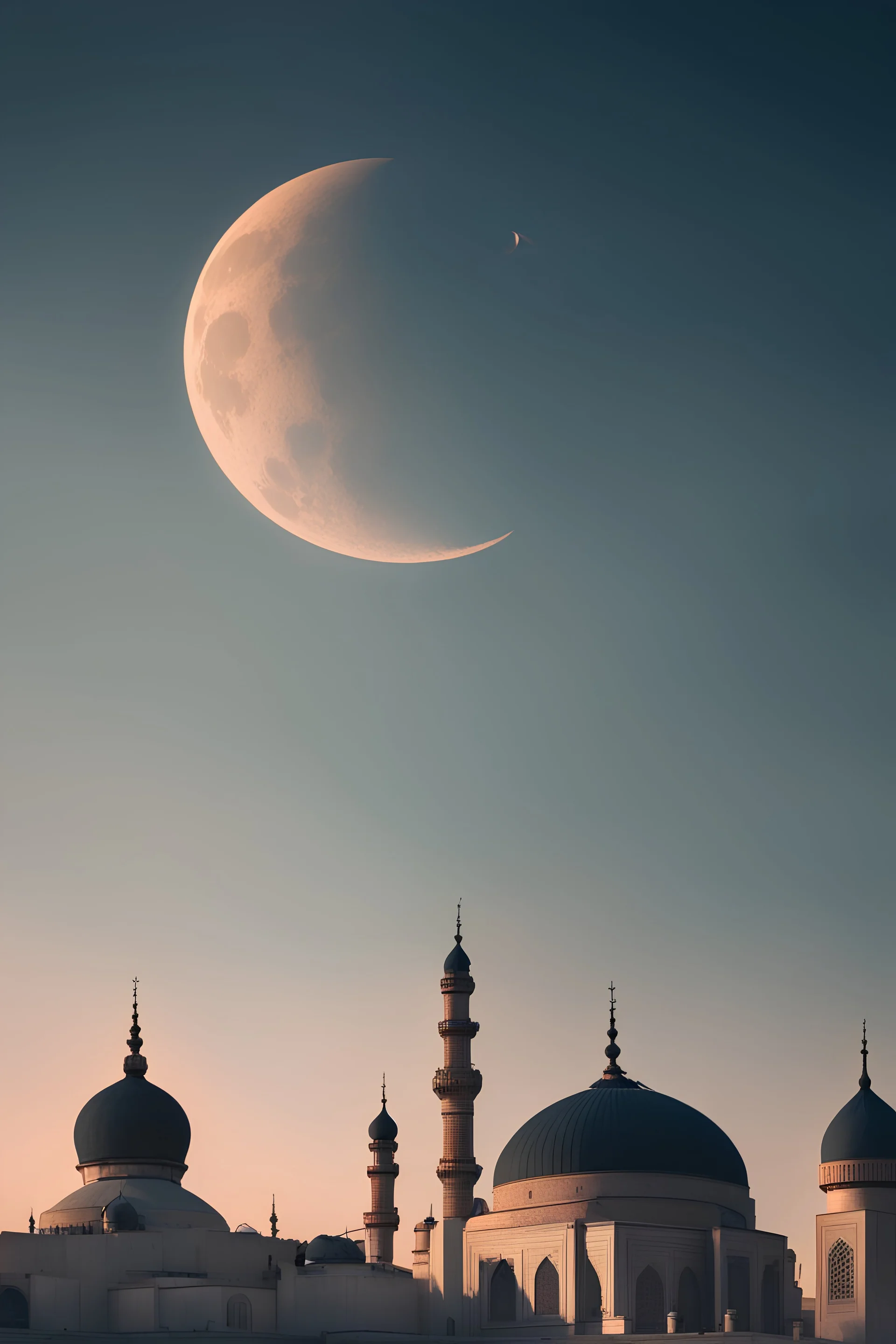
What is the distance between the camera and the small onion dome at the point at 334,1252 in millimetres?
54344

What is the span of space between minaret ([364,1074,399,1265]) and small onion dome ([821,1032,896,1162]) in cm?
1585

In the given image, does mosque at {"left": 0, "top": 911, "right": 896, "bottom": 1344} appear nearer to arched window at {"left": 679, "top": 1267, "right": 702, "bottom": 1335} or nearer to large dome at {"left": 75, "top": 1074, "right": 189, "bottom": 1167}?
arched window at {"left": 679, "top": 1267, "right": 702, "bottom": 1335}

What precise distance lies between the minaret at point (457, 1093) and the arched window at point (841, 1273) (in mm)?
11936

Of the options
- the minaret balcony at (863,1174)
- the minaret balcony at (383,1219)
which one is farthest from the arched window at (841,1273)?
the minaret balcony at (383,1219)

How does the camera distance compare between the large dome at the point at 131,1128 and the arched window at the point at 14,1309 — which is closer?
the arched window at the point at 14,1309

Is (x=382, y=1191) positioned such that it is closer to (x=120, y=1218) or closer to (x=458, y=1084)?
(x=458, y=1084)

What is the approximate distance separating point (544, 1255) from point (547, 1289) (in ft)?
2.96

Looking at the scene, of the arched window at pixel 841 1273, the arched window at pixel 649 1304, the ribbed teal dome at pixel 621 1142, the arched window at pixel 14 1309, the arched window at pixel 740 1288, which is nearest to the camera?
the arched window at pixel 841 1273

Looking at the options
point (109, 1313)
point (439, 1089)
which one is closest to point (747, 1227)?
point (439, 1089)

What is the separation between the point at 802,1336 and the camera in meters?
49.1

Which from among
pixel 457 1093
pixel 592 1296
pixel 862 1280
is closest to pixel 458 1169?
pixel 457 1093

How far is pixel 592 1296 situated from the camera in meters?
50.1

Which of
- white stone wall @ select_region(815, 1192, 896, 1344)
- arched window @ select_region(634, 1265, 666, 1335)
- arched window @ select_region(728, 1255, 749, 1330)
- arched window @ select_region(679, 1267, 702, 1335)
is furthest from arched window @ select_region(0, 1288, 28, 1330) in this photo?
white stone wall @ select_region(815, 1192, 896, 1344)

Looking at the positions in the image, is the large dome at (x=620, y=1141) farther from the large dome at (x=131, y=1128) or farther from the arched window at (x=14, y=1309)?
the arched window at (x=14, y=1309)
